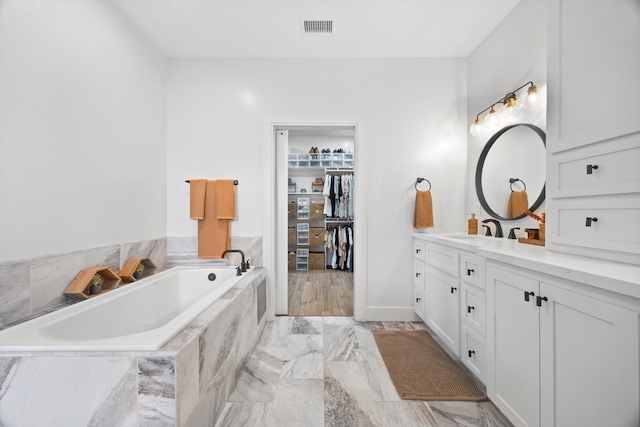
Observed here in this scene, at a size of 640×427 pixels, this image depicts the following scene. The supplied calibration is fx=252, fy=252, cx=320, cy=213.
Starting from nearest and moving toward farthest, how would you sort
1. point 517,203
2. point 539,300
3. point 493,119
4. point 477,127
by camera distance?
point 539,300 < point 517,203 < point 493,119 < point 477,127

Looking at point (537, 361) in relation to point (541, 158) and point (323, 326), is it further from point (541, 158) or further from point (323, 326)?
point (323, 326)

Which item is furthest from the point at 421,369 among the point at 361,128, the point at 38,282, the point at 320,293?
the point at 38,282

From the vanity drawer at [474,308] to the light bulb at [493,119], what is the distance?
1393mm

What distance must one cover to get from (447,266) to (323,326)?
49.0 inches


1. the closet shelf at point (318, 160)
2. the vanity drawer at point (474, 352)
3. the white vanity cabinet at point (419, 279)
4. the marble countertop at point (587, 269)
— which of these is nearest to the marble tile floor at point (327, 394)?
the vanity drawer at point (474, 352)

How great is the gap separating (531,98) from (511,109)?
0.23 meters

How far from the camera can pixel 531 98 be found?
170 centimetres

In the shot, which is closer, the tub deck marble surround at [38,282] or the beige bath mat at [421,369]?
the tub deck marble surround at [38,282]

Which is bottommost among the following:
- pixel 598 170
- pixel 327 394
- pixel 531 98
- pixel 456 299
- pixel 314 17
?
pixel 327 394

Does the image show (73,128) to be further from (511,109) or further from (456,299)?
(511,109)

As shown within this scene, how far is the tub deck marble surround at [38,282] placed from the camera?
47.0 inches

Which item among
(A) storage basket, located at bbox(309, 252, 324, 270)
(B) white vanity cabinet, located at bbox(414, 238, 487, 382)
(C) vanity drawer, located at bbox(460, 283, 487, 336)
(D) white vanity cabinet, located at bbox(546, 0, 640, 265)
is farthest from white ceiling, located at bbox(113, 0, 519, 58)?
(A) storage basket, located at bbox(309, 252, 324, 270)

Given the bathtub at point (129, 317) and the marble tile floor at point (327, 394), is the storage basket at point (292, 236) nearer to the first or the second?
the bathtub at point (129, 317)

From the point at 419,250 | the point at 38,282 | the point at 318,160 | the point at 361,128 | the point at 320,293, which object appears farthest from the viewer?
the point at 318,160
